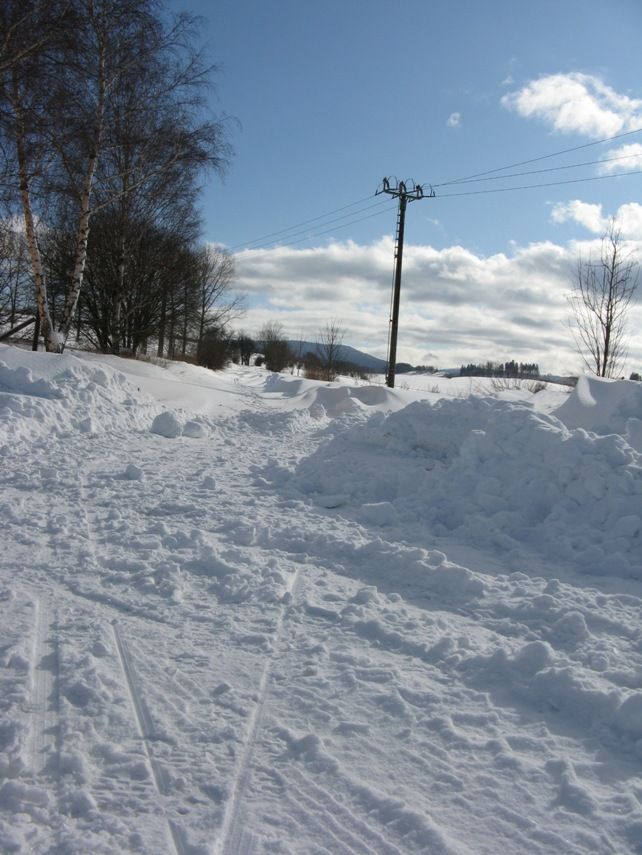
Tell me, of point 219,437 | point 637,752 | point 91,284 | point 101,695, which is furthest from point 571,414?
point 91,284

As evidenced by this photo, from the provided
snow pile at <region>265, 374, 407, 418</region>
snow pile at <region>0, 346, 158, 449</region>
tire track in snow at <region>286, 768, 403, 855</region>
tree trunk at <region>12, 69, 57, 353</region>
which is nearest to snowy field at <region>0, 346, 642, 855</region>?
tire track in snow at <region>286, 768, 403, 855</region>

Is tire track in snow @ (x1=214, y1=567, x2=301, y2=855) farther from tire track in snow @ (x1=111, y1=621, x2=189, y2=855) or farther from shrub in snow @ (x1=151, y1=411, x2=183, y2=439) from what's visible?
shrub in snow @ (x1=151, y1=411, x2=183, y2=439)

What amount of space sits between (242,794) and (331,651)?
3.83ft

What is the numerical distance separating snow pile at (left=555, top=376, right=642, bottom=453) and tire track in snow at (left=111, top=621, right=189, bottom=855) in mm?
5994

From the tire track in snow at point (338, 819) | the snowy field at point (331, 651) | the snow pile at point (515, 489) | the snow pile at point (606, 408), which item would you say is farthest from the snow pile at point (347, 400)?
the tire track in snow at point (338, 819)

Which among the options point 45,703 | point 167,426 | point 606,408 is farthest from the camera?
point 167,426

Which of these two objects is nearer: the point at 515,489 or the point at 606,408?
the point at 515,489

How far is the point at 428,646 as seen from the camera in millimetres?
3430

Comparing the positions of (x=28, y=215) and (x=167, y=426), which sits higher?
(x=28, y=215)

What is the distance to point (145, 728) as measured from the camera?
254 centimetres

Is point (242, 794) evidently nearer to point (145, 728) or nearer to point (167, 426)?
point (145, 728)

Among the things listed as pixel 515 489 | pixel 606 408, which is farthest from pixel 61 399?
pixel 606 408

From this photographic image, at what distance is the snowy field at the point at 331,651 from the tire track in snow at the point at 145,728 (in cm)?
1

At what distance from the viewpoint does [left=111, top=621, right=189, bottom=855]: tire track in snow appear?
2.02 metres
